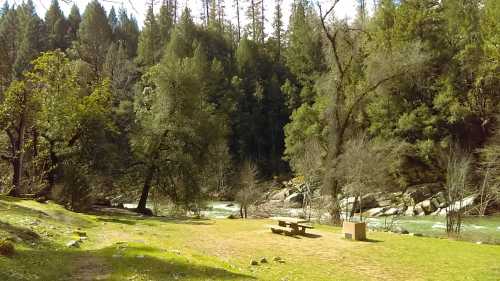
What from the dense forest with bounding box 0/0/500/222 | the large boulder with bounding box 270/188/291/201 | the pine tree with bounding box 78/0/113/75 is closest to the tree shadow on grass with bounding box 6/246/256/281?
the dense forest with bounding box 0/0/500/222

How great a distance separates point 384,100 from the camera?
4388 cm

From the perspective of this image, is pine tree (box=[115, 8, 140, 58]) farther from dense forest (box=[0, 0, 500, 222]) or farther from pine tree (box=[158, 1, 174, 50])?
pine tree (box=[158, 1, 174, 50])

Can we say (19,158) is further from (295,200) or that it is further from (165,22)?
(165,22)

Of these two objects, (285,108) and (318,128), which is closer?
(318,128)

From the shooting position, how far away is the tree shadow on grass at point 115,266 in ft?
28.6

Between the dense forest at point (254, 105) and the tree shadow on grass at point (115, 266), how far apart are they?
4.98 metres

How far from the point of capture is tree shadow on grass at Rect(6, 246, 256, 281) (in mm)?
8703

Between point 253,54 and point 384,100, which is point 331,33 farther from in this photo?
point 253,54

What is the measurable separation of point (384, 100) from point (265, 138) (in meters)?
28.7

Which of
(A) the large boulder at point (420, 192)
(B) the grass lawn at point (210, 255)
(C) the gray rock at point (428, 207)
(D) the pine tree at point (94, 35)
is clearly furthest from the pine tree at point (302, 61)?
(B) the grass lawn at point (210, 255)

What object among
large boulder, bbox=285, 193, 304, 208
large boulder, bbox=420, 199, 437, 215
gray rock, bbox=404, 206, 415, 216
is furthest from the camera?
large boulder, bbox=285, 193, 304, 208

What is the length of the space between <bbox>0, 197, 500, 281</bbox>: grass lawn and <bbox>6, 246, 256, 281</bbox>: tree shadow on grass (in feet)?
0.06

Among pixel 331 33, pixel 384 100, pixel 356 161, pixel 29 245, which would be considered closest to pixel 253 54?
pixel 384 100

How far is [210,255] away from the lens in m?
12.4
